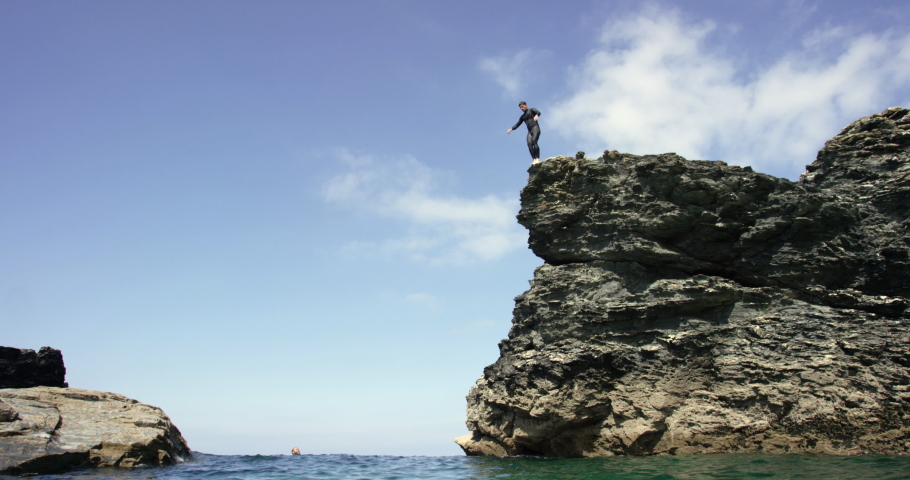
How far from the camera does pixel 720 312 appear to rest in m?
15.7

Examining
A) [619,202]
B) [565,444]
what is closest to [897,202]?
[619,202]

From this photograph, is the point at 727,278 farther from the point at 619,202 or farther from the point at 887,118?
the point at 887,118

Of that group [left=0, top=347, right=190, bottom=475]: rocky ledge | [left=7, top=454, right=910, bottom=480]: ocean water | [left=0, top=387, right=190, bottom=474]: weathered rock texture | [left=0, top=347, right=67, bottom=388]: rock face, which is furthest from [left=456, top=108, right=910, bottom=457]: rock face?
[left=0, top=347, right=67, bottom=388]: rock face

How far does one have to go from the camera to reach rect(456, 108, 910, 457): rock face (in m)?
13.8

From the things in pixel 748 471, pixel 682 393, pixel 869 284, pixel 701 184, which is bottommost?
pixel 748 471

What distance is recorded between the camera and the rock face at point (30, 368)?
20.0 m

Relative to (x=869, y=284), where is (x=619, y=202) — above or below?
above

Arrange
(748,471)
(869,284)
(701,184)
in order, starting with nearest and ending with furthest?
(748,471) < (869,284) < (701,184)

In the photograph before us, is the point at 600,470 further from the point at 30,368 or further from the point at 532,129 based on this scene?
the point at 30,368

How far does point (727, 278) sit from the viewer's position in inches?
637

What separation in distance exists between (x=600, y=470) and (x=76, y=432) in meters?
13.7

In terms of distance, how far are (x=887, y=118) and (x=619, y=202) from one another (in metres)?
8.15

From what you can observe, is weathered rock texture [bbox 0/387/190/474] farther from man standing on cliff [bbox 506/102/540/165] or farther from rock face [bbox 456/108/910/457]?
man standing on cliff [bbox 506/102/540/165]

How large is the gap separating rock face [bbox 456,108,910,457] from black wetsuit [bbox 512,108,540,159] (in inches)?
69.9
